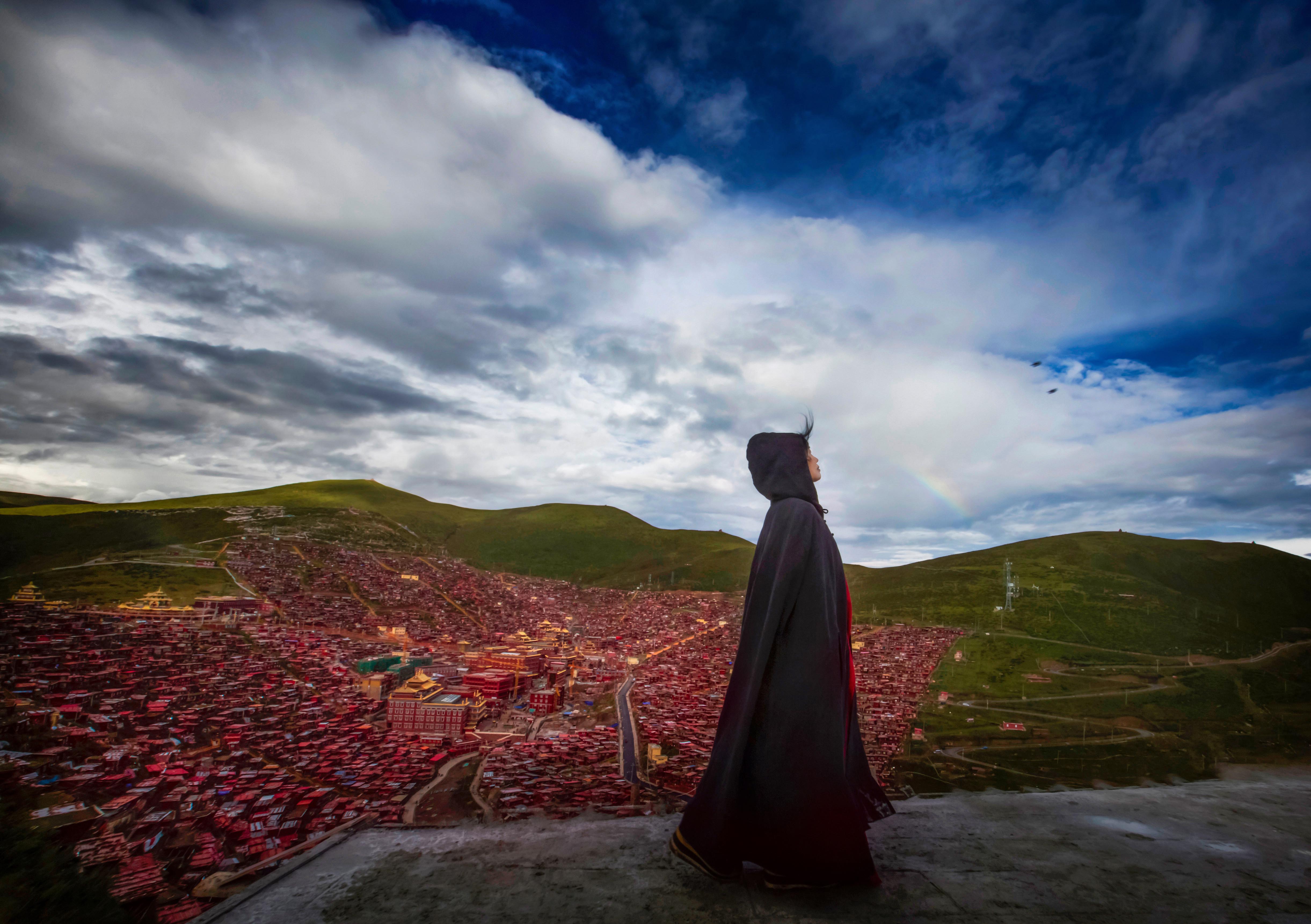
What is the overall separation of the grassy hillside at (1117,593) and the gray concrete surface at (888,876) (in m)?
18.3

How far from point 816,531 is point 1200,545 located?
45295 millimetres

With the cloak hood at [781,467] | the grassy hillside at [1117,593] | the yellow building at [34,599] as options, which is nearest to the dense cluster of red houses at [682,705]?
the cloak hood at [781,467]

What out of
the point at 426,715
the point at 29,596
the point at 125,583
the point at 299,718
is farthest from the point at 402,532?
the point at 426,715

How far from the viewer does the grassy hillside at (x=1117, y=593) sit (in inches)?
725

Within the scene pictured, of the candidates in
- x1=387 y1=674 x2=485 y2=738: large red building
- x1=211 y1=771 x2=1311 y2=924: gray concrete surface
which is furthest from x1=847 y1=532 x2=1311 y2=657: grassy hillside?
x1=387 y1=674 x2=485 y2=738: large red building

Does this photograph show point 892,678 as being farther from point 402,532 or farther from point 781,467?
point 402,532

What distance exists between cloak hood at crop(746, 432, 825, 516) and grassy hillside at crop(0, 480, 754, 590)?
74.8ft

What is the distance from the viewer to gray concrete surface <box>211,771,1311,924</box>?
2.40 meters

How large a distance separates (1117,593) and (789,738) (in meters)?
28.5

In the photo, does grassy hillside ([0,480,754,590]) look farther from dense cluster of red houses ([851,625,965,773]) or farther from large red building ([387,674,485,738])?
dense cluster of red houses ([851,625,965,773])

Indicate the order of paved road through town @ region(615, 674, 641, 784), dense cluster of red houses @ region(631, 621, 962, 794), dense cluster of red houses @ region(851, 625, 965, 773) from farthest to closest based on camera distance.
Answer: dense cluster of red houses @ region(851, 625, 965, 773) → dense cluster of red houses @ region(631, 621, 962, 794) → paved road through town @ region(615, 674, 641, 784)

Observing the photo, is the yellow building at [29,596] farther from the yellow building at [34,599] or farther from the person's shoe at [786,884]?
the person's shoe at [786,884]

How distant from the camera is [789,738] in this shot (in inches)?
109

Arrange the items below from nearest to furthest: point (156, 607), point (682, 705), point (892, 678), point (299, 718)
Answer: point (299, 718), point (682, 705), point (892, 678), point (156, 607)
